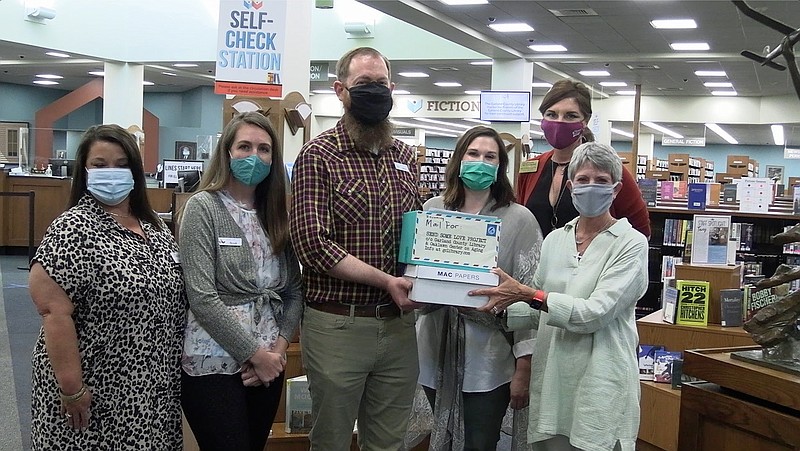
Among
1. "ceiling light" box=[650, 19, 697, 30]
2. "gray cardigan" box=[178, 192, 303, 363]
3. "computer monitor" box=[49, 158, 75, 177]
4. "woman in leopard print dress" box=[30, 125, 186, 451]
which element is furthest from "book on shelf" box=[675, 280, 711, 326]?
"computer monitor" box=[49, 158, 75, 177]

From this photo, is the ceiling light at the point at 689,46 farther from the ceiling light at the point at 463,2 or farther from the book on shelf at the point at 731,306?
the book on shelf at the point at 731,306

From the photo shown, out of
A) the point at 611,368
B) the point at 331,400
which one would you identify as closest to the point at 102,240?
the point at 331,400

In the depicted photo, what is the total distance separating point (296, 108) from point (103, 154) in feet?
10.5

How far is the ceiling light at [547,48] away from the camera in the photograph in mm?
13359

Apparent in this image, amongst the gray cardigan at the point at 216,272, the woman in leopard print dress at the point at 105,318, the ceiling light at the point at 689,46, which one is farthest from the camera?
the ceiling light at the point at 689,46

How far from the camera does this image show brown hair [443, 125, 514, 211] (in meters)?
2.63

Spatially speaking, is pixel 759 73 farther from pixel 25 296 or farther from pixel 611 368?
pixel 611 368

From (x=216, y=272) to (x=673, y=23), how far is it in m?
10.5

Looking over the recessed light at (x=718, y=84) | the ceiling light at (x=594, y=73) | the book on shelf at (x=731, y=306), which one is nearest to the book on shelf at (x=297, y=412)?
the book on shelf at (x=731, y=306)

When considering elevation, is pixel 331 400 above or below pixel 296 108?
below

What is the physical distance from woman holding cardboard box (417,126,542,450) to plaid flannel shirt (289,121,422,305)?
0.33 meters

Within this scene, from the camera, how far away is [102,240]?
222cm

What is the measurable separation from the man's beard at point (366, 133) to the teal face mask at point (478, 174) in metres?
0.31

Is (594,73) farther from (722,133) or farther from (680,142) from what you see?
(722,133)
